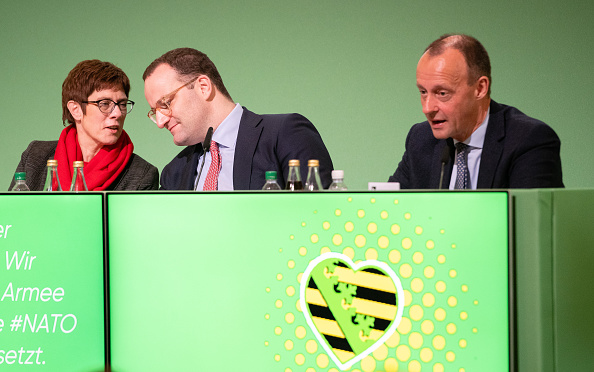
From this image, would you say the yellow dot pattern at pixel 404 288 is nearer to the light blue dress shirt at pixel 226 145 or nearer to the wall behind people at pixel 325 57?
the light blue dress shirt at pixel 226 145

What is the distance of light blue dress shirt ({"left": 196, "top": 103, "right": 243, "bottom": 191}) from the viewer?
2.15m

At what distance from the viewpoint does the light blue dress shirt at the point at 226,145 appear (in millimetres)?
2146

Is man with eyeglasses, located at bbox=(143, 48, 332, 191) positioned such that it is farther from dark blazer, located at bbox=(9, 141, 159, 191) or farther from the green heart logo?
the green heart logo

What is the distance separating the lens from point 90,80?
249cm

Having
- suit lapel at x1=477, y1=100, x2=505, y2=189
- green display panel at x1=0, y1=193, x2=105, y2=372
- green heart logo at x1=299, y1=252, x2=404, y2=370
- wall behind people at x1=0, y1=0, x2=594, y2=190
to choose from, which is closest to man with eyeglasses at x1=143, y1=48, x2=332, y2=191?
suit lapel at x1=477, y1=100, x2=505, y2=189

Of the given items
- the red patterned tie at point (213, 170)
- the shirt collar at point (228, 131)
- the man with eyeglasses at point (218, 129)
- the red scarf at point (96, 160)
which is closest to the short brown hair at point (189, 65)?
the man with eyeglasses at point (218, 129)

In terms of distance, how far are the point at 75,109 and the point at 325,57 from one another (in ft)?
4.72

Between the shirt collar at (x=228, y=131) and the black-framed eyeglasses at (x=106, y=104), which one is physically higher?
the black-framed eyeglasses at (x=106, y=104)

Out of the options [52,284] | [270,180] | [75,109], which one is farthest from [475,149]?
[75,109]

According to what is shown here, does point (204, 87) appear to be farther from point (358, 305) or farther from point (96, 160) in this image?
point (358, 305)

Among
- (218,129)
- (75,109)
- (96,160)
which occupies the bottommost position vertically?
(96,160)

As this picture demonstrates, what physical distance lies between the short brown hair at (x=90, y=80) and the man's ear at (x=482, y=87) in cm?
144

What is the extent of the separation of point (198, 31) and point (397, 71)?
1.18m

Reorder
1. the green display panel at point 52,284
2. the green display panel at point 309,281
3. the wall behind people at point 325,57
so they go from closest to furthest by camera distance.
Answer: the green display panel at point 309,281
the green display panel at point 52,284
the wall behind people at point 325,57
